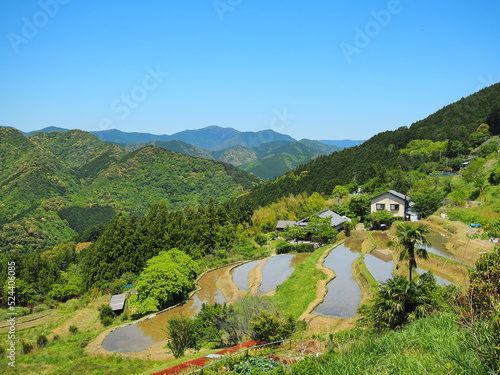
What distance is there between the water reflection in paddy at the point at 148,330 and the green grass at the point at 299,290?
20.8 ft

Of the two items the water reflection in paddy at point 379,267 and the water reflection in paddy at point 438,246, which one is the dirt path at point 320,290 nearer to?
the water reflection in paddy at point 379,267

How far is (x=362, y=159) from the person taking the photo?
3361 inches

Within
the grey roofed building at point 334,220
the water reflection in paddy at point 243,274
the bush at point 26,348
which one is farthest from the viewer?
the grey roofed building at point 334,220

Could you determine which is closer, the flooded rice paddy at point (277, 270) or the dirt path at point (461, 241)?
the dirt path at point (461, 241)

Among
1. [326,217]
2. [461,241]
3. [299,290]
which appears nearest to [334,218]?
[326,217]

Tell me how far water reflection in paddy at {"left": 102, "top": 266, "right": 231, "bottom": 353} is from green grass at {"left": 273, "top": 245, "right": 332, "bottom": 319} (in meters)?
6.34

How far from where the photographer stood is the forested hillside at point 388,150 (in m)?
73.9

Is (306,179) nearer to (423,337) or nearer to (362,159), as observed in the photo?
(362,159)

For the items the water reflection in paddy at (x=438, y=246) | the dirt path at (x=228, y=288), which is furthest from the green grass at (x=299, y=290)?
the water reflection in paddy at (x=438, y=246)

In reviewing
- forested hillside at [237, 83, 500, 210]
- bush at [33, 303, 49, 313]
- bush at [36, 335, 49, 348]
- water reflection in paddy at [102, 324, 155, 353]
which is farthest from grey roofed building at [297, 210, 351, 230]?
bush at [33, 303, 49, 313]

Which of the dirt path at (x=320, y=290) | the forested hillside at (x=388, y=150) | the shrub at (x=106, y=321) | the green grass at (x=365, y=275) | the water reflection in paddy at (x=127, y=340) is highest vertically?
the forested hillside at (x=388, y=150)

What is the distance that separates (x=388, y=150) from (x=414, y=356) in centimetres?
8757

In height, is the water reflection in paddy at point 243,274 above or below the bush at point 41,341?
below

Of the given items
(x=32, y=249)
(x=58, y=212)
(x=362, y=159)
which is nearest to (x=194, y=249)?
(x=362, y=159)
